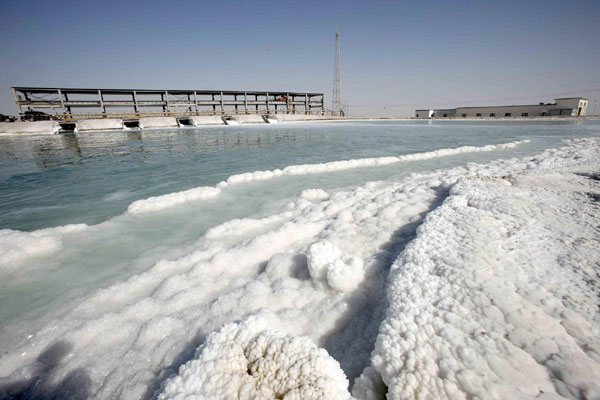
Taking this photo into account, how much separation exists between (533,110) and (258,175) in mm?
65423

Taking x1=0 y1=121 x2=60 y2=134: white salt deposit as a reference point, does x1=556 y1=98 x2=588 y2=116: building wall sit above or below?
above

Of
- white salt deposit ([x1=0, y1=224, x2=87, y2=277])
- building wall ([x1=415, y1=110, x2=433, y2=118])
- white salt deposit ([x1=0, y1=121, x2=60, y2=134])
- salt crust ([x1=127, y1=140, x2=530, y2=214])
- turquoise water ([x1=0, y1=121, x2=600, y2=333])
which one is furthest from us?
building wall ([x1=415, y1=110, x2=433, y2=118])

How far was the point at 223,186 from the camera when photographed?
5.94 meters

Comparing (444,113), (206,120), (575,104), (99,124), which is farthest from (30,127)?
(575,104)

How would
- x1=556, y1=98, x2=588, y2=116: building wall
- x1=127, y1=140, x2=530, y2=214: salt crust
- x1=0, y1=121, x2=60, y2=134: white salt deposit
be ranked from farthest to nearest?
x1=556, y1=98, x2=588, y2=116: building wall, x1=0, y1=121, x2=60, y2=134: white salt deposit, x1=127, y1=140, x2=530, y2=214: salt crust

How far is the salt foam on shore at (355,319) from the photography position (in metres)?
1.37

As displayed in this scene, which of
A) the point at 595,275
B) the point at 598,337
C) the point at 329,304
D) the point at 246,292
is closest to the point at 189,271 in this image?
the point at 246,292

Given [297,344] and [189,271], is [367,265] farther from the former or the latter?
[189,271]

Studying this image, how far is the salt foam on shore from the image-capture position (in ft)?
4.48

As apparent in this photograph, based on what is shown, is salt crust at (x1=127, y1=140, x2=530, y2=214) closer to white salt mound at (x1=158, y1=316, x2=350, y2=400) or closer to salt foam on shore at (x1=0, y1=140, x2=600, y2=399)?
salt foam on shore at (x1=0, y1=140, x2=600, y2=399)

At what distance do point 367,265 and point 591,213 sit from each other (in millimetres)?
2810

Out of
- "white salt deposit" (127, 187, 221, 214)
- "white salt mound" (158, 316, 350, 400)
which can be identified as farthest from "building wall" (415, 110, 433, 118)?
"white salt mound" (158, 316, 350, 400)

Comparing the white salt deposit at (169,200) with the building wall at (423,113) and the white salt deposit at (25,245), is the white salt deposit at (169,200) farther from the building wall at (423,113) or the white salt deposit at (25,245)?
the building wall at (423,113)

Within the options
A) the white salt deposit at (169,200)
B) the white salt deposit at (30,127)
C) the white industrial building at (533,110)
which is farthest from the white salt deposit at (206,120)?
the white industrial building at (533,110)
